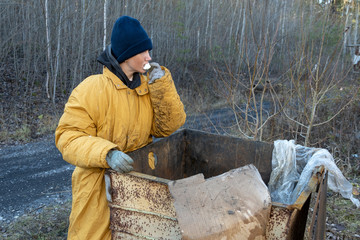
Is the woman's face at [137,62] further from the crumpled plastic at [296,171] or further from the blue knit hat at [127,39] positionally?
the crumpled plastic at [296,171]

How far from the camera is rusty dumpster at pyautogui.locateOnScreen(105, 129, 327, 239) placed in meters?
1.88

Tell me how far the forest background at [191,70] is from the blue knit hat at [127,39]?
2135 millimetres

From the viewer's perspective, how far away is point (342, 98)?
25.2 feet

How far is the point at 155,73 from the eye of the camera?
98.1 inches

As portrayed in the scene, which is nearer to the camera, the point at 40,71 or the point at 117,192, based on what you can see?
the point at 117,192

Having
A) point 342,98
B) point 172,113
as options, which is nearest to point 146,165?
point 172,113

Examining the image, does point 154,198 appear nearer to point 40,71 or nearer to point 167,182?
point 167,182

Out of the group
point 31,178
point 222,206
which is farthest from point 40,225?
point 222,206

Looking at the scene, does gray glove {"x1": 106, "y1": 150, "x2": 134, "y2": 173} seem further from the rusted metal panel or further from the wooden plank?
the wooden plank

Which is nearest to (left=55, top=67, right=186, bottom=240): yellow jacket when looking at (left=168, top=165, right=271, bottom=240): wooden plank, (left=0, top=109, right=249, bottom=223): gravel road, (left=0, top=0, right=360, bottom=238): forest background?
(left=168, top=165, right=271, bottom=240): wooden plank

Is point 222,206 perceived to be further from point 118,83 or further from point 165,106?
point 118,83

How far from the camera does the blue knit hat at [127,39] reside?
7.86ft

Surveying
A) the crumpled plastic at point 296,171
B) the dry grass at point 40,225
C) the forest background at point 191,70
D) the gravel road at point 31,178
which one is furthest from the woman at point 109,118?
the gravel road at point 31,178

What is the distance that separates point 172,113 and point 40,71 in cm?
1036
